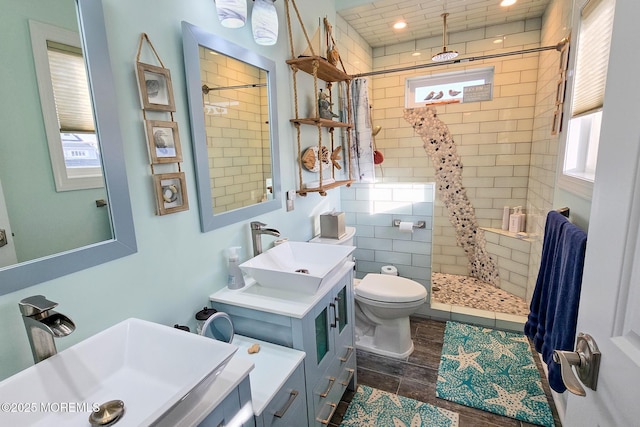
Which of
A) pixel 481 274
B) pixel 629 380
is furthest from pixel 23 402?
pixel 481 274

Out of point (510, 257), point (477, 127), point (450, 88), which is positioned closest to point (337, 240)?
point (510, 257)

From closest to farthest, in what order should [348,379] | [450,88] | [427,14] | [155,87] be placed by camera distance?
[155,87] → [348,379] → [427,14] → [450,88]

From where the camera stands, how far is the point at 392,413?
6.01 ft

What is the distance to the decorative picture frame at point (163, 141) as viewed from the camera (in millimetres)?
1169

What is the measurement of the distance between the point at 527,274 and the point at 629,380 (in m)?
2.81

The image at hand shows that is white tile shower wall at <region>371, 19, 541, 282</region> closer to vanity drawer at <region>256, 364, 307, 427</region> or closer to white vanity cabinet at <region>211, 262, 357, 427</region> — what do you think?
white vanity cabinet at <region>211, 262, 357, 427</region>

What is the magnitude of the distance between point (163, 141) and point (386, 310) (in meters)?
1.80

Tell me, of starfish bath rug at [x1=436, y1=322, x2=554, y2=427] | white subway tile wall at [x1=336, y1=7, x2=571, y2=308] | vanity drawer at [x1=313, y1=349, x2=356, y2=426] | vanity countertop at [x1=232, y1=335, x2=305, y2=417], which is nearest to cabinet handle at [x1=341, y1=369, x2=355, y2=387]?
vanity drawer at [x1=313, y1=349, x2=356, y2=426]

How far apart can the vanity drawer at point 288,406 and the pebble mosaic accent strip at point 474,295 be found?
2.08 metres

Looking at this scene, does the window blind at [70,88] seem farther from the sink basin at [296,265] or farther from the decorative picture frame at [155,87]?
the sink basin at [296,265]

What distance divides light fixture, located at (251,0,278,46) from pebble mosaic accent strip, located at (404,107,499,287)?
7.77ft

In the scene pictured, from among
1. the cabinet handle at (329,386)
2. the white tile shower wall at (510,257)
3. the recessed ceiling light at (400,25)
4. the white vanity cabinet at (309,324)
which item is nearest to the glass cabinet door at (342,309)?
the white vanity cabinet at (309,324)

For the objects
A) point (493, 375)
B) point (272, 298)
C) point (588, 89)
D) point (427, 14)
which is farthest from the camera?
point (427, 14)

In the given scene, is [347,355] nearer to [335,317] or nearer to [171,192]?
[335,317]
